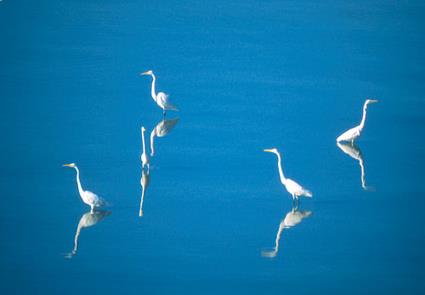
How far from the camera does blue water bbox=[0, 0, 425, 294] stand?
7430mm

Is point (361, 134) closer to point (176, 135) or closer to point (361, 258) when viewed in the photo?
point (176, 135)

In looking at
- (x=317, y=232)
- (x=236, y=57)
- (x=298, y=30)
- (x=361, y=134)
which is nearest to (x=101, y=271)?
(x=317, y=232)

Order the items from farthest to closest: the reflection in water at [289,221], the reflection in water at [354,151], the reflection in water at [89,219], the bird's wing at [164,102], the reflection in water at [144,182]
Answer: the bird's wing at [164,102], the reflection in water at [354,151], the reflection in water at [144,182], the reflection in water at [89,219], the reflection in water at [289,221]

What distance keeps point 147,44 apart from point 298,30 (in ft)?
10.3

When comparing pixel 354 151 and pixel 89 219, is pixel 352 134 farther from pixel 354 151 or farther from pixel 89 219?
pixel 89 219

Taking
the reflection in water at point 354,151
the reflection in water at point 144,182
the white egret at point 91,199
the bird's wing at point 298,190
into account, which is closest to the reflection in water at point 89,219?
the white egret at point 91,199

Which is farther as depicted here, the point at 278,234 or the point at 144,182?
the point at 144,182

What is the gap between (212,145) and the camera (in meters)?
10.1

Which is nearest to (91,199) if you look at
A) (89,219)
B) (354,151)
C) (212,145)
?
(89,219)

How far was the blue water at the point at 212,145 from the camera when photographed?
743cm

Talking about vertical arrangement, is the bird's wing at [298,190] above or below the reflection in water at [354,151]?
below

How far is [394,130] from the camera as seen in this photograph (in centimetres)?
1072

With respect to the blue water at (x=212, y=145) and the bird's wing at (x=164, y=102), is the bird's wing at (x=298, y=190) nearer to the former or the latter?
the blue water at (x=212, y=145)

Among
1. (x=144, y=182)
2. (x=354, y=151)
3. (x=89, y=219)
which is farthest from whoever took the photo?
(x=354, y=151)
